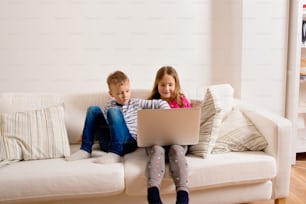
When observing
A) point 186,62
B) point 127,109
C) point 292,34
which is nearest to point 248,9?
point 292,34

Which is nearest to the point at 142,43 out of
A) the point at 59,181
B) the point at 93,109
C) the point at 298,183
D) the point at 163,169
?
the point at 93,109

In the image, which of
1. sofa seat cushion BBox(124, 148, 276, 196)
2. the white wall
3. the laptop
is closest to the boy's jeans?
sofa seat cushion BBox(124, 148, 276, 196)

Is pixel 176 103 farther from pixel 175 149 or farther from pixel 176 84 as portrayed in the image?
pixel 175 149

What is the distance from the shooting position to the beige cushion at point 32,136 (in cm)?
212

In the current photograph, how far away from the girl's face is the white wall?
465 mm

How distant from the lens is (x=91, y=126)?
2227 millimetres

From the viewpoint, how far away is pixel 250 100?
2.96 metres

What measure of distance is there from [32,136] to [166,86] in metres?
0.91

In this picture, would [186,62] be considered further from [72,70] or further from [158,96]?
[72,70]

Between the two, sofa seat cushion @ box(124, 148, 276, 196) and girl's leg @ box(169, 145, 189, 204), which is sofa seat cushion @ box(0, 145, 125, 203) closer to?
sofa seat cushion @ box(124, 148, 276, 196)

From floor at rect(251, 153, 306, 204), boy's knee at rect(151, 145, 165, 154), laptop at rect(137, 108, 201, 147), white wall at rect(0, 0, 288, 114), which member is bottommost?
floor at rect(251, 153, 306, 204)

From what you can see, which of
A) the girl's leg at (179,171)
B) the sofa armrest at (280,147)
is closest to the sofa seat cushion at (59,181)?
the girl's leg at (179,171)

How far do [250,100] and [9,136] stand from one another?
1907 mm

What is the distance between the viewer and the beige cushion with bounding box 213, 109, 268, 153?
7.20 ft
